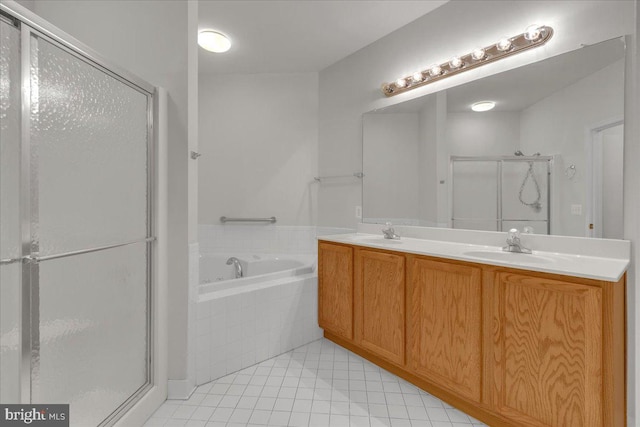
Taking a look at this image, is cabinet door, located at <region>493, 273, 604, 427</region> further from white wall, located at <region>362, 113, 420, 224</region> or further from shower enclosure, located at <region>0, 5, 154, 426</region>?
shower enclosure, located at <region>0, 5, 154, 426</region>

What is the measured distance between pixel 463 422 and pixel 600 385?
680mm

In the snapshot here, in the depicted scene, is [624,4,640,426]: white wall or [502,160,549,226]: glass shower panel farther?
[502,160,549,226]: glass shower panel

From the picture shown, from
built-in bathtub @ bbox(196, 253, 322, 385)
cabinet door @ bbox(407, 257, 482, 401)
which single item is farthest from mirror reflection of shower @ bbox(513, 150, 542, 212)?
built-in bathtub @ bbox(196, 253, 322, 385)

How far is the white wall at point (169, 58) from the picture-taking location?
1786 mm

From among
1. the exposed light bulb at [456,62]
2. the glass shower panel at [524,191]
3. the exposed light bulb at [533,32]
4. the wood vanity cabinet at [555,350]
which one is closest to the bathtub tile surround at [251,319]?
the wood vanity cabinet at [555,350]

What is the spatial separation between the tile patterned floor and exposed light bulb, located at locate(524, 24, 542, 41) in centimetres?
205

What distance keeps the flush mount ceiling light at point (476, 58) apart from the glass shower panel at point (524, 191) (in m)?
0.65

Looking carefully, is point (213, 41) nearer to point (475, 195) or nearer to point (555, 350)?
point (475, 195)

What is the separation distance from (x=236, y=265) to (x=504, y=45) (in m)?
2.60

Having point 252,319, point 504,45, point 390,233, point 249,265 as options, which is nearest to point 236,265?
point 249,265

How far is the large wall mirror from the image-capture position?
158 centimetres

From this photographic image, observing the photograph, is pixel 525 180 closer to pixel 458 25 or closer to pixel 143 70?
pixel 458 25

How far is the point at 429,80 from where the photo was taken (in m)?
2.35

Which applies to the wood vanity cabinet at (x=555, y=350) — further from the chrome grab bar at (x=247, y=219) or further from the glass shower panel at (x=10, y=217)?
the chrome grab bar at (x=247, y=219)
